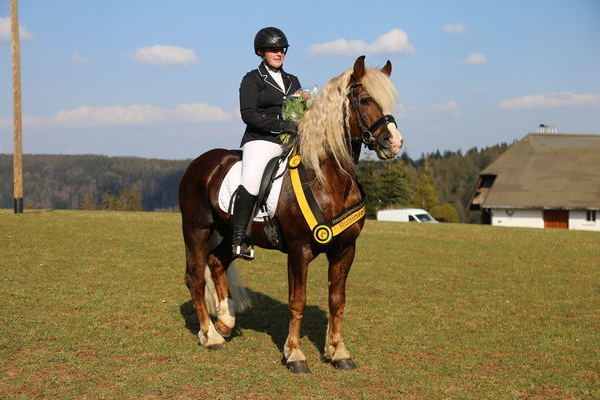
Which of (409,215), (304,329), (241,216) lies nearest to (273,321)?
(304,329)

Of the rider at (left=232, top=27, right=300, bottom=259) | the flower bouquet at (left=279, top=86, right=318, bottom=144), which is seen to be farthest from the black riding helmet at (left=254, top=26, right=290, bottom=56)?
the flower bouquet at (left=279, top=86, right=318, bottom=144)

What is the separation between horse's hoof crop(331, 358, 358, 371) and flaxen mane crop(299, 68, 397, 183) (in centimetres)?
202

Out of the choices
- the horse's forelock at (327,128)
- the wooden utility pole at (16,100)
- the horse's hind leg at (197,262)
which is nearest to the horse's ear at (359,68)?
the horse's forelock at (327,128)

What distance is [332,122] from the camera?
6277 mm

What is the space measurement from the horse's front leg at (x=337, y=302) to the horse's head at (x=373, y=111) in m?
1.33

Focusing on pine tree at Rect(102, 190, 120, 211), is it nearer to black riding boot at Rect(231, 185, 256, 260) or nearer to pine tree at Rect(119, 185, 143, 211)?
pine tree at Rect(119, 185, 143, 211)

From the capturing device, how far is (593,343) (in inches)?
322

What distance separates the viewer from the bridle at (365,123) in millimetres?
5930

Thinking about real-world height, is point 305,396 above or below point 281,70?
below

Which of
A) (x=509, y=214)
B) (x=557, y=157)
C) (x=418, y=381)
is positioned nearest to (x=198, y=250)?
(x=418, y=381)

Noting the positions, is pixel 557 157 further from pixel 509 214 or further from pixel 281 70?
pixel 281 70

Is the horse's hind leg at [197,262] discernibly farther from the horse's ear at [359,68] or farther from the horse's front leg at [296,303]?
the horse's ear at [359,68]

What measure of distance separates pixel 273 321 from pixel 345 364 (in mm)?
2725

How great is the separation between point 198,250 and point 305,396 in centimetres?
286
